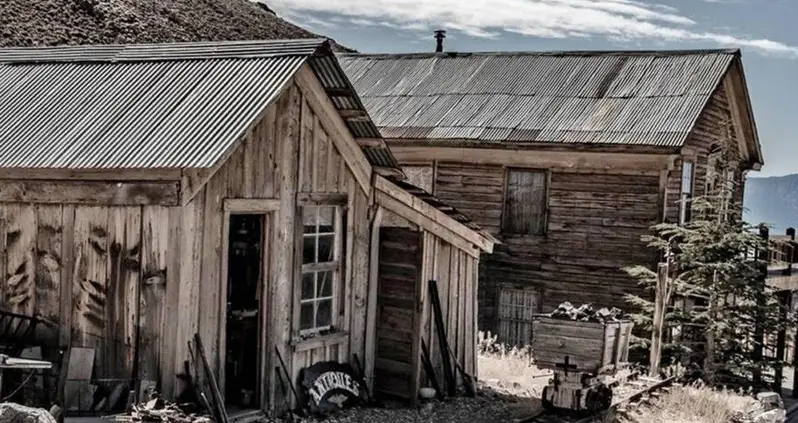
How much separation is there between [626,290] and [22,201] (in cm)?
1230

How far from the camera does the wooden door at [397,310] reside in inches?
495

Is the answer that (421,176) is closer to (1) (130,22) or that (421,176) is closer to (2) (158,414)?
(2) (158,414)

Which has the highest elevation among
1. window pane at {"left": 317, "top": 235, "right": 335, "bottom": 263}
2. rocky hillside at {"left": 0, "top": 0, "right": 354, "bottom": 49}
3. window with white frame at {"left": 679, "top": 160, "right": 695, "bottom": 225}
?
rocky hillside at {"left": 0, "top": 0, "right": 354, "bottom": 49}

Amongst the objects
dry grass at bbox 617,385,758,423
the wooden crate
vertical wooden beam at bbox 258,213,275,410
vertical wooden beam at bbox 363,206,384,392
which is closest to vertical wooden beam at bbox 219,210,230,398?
vertical wooden beam at bbox 258,213,275,410

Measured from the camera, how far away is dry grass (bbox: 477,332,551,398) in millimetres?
14750

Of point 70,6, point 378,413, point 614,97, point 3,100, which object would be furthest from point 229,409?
point 70,6

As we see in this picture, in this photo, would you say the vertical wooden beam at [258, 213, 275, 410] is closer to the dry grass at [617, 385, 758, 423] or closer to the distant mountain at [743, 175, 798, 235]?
the dry grass at [617, 385, 758, 423]

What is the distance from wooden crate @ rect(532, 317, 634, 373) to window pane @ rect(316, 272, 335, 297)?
2932 millimetres

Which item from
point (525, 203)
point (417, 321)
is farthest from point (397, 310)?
point (525, 203)

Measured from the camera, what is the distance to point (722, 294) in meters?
16.0

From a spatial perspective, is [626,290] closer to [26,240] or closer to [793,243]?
[793,243]

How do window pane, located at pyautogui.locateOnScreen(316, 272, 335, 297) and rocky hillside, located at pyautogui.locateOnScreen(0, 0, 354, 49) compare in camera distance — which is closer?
window pane, located at pyautogui.locateOnScreen(316, 272, 335, 297)

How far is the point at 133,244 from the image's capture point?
9.50m

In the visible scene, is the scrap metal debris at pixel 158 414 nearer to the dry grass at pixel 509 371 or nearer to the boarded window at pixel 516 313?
the dry grass at pixel 509 371
